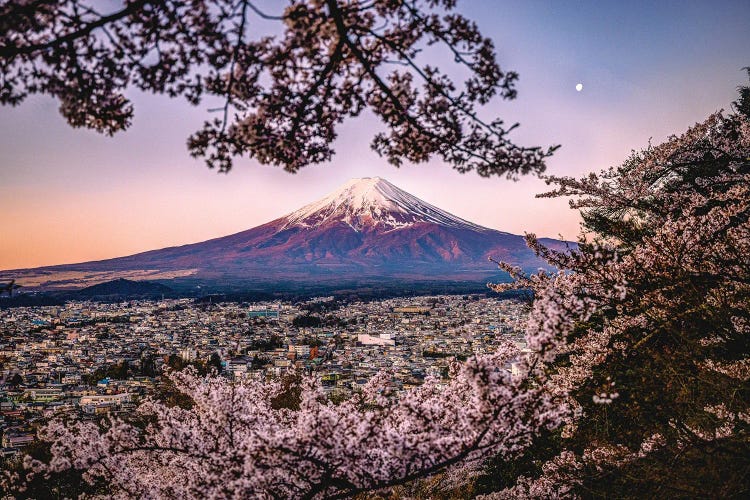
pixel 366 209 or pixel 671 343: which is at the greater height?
pixel 366 209

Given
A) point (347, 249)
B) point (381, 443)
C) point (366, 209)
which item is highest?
point (366, 209)

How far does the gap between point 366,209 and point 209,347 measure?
115 m

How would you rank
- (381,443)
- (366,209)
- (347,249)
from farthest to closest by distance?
(366,209), (347,249), (381,443)

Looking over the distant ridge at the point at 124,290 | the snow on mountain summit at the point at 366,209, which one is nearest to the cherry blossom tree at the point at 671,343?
the distant ridge at the point at 124,290

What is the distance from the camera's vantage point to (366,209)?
138 metres

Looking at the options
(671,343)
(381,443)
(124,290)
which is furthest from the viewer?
(124,290)

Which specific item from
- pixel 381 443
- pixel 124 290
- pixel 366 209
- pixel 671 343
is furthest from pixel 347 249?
pixel 381 443

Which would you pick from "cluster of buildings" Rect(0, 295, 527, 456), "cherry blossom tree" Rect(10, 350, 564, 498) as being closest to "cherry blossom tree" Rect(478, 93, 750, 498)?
"cherry blossom tree" Rect(10, 350, 564, 498)

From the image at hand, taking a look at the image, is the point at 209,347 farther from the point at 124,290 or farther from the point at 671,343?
the point at 124,290

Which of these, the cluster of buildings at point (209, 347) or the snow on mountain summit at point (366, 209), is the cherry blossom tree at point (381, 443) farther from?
the snow on mountain summit at point (366, 209)

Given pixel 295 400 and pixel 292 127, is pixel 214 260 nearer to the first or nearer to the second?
pixel 295 400

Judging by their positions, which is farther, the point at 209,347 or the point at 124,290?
the point at 124,290

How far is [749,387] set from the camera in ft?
10.6

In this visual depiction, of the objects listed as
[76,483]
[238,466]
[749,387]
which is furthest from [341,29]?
[76,483]
